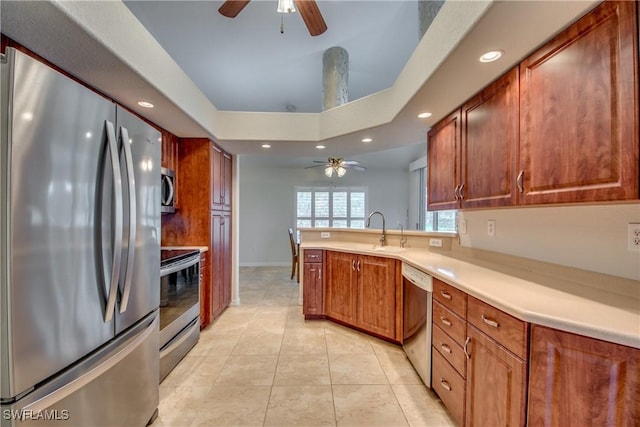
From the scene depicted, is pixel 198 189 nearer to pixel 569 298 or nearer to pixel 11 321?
pixel 11 321

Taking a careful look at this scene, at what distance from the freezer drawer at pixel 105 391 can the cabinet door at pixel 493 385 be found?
175cm

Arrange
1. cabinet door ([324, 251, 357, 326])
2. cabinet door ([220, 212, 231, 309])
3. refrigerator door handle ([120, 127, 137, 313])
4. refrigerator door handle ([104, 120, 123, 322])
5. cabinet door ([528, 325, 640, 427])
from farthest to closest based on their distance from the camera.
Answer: cabinet door ([220, 212, 231, 309]) → cabinet door ([324, 251, 357, 326]) → refrigerator door handle ([120, 127, 137, 313]) → refrigerator door handle ([104, 120, 123, 322]) → cabinet door ([528, 325, 640, 427])

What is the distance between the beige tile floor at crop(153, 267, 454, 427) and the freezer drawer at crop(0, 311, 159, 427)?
1.23 ft

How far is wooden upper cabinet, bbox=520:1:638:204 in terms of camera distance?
95 cm

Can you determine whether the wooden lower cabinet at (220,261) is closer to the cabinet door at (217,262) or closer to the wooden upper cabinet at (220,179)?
the cabinet door at (217,262)

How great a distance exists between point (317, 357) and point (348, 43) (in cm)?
330

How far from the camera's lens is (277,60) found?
321 cm

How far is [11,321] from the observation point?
836mm

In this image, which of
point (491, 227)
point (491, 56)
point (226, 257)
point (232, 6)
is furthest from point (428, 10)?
point (226, 257)

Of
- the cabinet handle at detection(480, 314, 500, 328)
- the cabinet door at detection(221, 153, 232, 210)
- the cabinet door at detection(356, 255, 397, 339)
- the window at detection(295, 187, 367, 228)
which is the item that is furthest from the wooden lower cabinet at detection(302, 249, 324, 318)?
the window at detection(295, 187, 367, 228)

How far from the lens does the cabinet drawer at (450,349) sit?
4.85 feet

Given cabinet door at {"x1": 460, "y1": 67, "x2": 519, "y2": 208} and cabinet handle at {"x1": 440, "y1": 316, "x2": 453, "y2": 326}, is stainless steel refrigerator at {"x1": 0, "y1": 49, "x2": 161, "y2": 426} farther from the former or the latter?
cabinet door at {"x1": 460, "y1": 67, "x2": 519, "y2": 208}

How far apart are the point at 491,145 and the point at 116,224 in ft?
6.83

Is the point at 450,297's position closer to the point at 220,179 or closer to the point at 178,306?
the point at 178,306
